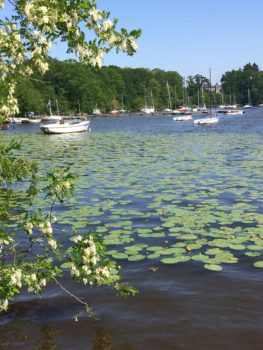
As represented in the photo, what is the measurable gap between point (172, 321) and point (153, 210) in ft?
22.2

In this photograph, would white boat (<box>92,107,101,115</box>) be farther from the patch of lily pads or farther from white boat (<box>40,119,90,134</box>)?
the patch of lily pads

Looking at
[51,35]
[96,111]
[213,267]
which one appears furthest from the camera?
[96,111]

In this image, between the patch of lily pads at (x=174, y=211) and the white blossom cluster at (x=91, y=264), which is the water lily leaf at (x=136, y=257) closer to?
the patch of lily pads at (x=174, y=211)

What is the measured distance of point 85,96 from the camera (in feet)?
560

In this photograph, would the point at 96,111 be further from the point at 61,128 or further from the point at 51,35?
the point at 51,35

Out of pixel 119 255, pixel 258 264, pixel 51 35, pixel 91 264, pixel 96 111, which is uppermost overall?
pixel 96 111

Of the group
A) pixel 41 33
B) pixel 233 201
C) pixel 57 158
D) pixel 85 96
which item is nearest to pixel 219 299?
pixel 41 33

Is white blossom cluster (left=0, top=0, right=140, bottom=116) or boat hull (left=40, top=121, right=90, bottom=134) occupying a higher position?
white blossom cluster (left=0, top=0, right=140, bottom=116)

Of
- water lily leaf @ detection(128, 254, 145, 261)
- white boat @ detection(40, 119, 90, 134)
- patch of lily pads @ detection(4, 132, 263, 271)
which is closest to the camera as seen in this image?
water lily leaf @ detection(128, 254, 145, 261)

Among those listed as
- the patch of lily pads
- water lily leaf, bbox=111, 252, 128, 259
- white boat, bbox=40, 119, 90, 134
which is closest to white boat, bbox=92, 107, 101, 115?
white boat, bbox=40, 119, 90, 134

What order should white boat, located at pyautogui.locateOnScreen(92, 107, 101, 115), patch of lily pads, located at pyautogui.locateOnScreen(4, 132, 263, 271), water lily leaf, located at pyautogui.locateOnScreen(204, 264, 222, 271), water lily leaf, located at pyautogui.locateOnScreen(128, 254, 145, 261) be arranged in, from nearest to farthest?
1. water lily leaf, located at pyautogui.locateOnScreen(204, 264, 222, 271)
2. water lily leaf, located at pyautogui.locateOnScreen(128, 254, 145, 261)
3. patch of lily pads, located at pyautogui.locateOnScreen(4, 132, 263, 271)
4. white boat, located at pyautogui.locateOnScreen(92, 107, 101, 115)

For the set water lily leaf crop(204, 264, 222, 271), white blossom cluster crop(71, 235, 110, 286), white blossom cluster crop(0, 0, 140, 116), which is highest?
white blossom cluster crop(0, 0, 140, 116)

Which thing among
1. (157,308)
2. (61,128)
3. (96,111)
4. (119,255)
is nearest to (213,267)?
(157,308)

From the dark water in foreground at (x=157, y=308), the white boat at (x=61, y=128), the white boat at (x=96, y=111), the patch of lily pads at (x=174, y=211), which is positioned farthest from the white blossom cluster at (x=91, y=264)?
the white boat at (x=96, y=111)
